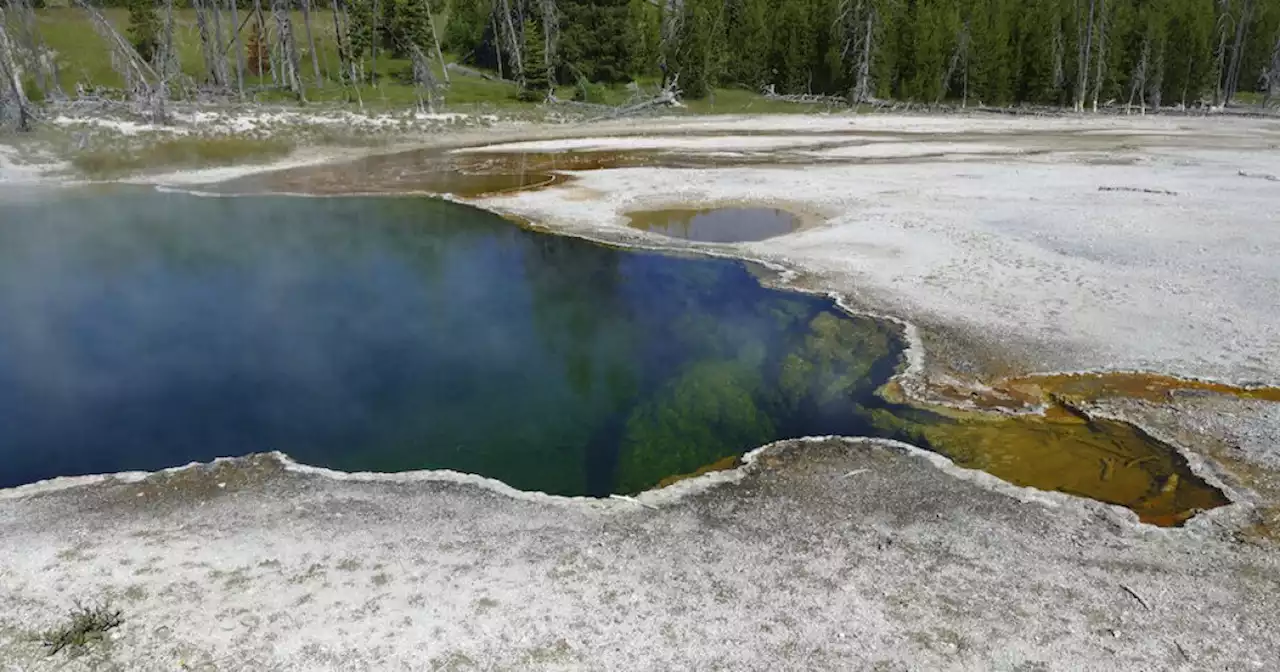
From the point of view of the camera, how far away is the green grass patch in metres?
30.5

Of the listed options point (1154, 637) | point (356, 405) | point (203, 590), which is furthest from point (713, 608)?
point (356, 405)

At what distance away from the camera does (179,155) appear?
33156 millimetres

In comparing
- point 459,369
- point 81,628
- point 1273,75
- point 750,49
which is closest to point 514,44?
point 750,49

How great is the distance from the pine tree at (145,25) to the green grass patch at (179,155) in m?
30.6

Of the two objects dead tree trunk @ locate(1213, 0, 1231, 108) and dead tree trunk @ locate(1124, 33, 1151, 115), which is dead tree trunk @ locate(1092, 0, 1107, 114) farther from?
dead tree trunk @ locate(1213, 0, 1231, 108)

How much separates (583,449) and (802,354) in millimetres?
4227

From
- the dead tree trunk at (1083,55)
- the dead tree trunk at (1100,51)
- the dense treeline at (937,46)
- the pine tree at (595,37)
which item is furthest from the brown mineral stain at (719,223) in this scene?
the dead tree trunk at (1100,51)

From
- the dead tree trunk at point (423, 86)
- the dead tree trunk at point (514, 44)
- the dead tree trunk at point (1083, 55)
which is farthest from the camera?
the dead tree trunk at point (1083, 55)

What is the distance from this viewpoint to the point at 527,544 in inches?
297

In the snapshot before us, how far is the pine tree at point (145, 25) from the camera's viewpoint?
59.7m

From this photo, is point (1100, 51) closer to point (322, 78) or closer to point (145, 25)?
point (322, 78)

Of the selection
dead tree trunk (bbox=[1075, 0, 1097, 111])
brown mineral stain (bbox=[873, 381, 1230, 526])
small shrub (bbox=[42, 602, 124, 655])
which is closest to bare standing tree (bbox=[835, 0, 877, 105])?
dead tree trunk (bbox=[1075, 0, 1097, 111])

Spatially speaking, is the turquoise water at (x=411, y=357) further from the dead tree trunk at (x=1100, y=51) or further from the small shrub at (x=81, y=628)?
the dead tree trunk at (x=1100, y=51)

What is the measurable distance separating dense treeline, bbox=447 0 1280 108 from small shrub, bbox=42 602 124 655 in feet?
187
